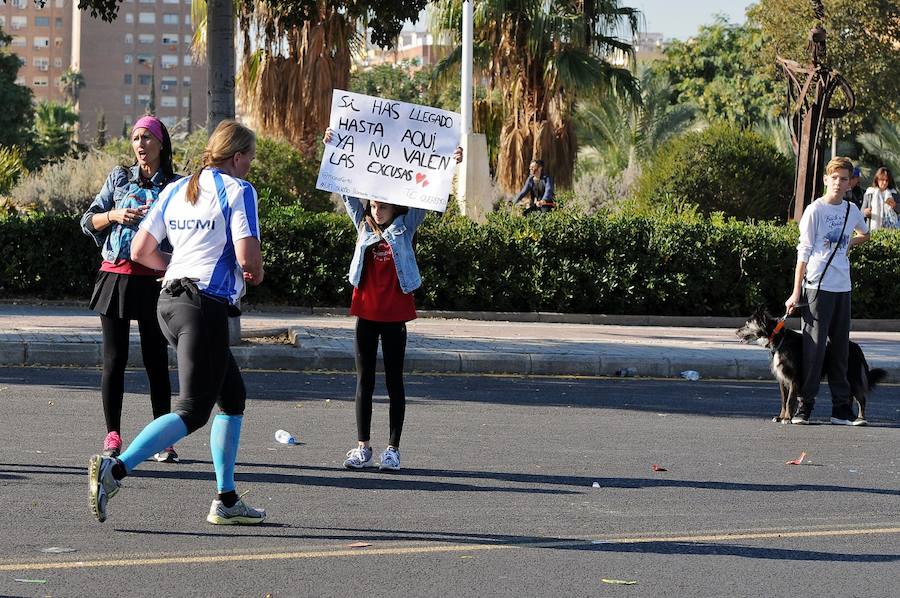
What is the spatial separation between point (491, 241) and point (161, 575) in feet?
44.3

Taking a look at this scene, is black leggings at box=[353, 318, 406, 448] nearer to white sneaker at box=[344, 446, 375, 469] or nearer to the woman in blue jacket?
white sneaker at box=[344, 446, 375, 469]

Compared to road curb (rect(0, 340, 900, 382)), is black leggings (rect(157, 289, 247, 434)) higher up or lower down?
higher up

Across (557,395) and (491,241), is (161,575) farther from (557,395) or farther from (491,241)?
(491,241)

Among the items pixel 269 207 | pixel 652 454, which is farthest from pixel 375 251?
pixel 269 207

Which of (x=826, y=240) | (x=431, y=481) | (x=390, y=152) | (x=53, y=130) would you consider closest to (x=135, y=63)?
(x=53, y=130)

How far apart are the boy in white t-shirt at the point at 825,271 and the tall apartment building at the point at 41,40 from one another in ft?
585

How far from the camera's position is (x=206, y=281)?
598cm

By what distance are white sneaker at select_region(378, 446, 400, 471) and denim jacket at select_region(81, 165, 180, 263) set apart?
69.3 inches

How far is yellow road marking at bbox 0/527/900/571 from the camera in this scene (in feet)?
18.0

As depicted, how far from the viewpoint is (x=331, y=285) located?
18297 mm

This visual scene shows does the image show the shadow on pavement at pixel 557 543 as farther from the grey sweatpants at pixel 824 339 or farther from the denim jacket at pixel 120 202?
the grey sweatpants at pixel 824 339

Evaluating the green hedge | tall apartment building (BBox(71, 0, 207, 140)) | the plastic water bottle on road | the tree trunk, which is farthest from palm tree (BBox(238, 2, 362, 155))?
tall apartment building (BBox(71, 0, 207, 140))

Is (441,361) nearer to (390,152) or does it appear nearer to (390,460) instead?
(390,152)

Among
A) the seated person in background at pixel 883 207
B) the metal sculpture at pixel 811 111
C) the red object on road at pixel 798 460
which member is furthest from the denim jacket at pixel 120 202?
the seated person in background at pixel 883 207
